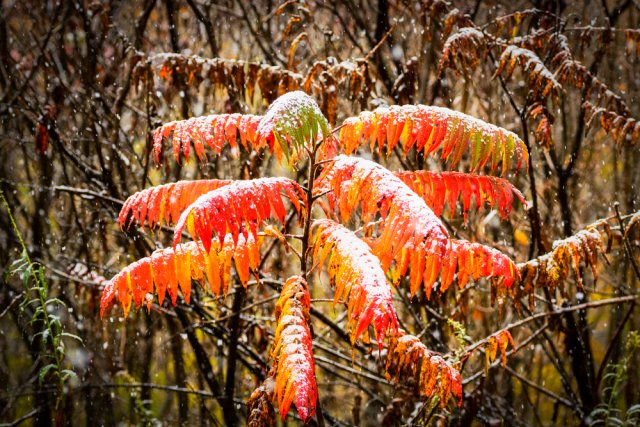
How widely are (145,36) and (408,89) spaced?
2.82 m

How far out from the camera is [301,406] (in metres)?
1.47

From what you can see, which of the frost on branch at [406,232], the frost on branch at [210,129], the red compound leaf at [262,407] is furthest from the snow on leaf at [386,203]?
the red compound leaf at [262,407]

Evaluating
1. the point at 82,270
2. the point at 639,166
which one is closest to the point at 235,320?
the point at 82,270

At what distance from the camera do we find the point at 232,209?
68.2 inches

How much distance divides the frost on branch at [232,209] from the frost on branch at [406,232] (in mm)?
195

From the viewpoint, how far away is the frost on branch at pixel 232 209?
65.3 inches

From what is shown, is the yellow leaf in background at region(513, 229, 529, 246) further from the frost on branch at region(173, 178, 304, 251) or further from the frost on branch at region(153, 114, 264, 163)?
the frost on branch at region(173, 178, 304, 251)

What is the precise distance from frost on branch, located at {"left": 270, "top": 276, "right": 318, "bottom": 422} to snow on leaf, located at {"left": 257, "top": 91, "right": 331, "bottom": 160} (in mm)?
459

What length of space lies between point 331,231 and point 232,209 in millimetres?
332

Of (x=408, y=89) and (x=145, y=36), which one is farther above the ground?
(x=145, y=36)

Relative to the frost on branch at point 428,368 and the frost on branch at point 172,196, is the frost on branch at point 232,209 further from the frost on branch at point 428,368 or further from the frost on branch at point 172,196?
the frost on branch at point 428,368

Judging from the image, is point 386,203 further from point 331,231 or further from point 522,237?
point 522,237

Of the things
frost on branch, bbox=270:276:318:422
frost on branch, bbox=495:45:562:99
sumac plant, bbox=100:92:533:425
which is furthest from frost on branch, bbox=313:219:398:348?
frost on branch, bbox=495:45:562:99

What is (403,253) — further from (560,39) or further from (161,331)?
(161,331)
